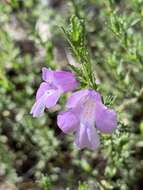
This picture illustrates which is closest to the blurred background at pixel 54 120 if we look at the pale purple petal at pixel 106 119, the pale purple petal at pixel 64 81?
the pale purple petal at pixel 64 81

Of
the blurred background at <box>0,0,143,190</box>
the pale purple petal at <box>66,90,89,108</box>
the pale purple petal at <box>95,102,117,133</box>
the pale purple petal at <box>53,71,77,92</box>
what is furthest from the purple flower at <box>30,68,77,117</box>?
the blurred background at <box>0,0,143,190</box>

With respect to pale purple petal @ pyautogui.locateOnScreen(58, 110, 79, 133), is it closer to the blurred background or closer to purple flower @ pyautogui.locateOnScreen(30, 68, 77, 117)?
purple flower @ pyautogui.locateOnScreen(30, 68, 77, 117)

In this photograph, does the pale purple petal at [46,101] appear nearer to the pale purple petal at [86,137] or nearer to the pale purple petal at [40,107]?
the pale purple petal at [40,107]

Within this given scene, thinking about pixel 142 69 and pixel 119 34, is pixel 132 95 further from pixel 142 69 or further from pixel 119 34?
pixel 119 34

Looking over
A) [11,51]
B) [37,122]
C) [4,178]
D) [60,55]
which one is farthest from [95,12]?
[4,178]

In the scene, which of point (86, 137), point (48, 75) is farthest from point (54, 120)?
point (86, 137)
